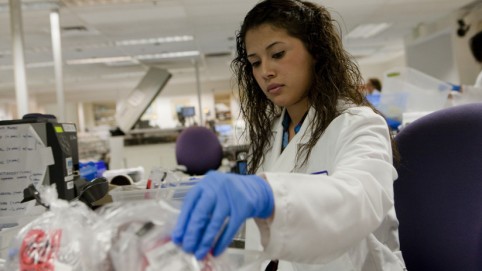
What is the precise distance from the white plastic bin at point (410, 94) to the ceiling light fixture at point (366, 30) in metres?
3.26

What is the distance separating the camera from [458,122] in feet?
3.08

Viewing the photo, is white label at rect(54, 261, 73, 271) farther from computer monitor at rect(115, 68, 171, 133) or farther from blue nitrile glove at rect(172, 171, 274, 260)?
computer monitor at rect(115, 68, 171, 133)

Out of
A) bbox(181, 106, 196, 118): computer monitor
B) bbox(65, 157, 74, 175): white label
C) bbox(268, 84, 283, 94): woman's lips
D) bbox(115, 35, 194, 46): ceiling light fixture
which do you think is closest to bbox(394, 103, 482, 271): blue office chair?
bbox(268, 84, 283, 94): woman's lips

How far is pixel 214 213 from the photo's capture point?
48cm

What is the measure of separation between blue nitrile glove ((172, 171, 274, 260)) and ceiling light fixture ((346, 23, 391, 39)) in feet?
19.9

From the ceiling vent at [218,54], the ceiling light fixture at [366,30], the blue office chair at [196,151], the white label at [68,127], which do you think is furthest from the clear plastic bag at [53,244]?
the ceiling vent at [218,54]

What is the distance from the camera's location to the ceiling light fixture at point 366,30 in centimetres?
620

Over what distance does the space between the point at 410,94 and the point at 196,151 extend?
188cm

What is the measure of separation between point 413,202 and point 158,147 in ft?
13.5

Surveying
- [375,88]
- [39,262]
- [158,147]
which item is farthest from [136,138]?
[39,262]

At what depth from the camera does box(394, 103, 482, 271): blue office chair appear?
0.92m

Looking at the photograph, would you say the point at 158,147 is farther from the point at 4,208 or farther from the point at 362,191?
the point at 362,191

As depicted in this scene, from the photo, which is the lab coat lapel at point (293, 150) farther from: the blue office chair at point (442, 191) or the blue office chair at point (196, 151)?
the blue office chair at point (196, 151)

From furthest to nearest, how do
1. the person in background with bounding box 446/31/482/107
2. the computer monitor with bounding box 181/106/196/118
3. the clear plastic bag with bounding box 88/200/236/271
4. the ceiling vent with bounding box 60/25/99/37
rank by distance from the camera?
the computer monitor with bounding box 181/106/196/118 → the ceiling vent with bounding box 60/25/99/37 → the person in background with bounding box 446/31/482/107 → the clear plastic bag with bounding box 88/200/236/271
